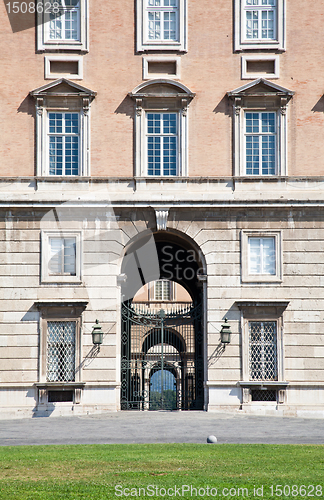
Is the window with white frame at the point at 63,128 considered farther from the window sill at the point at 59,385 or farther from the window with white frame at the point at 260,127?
the window sill at the point at 59,385

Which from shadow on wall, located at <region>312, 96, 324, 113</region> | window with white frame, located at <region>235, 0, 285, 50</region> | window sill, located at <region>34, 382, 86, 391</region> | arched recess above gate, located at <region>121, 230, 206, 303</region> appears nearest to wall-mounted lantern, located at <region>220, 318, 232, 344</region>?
arched recess above gate, located at <region>121, 230, 206, 303</region>

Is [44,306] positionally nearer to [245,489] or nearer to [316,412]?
[316,412]

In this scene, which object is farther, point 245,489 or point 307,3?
point 307,3

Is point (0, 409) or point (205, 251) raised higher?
point (205, 251)

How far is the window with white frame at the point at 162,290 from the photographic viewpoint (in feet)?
185

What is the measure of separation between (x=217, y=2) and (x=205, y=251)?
942cm

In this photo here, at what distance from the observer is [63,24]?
27.8m

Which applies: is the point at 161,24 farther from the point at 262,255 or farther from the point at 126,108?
the point at 262,255

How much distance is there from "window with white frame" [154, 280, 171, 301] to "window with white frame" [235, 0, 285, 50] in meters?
30.8

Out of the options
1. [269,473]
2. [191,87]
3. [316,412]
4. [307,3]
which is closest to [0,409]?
[316,412]

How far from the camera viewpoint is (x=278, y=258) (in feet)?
87.2

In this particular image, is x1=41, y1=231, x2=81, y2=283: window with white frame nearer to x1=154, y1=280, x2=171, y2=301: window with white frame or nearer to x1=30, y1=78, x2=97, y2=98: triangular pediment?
x1=30, y1=78, x2=97, y2=98: triangular pediment

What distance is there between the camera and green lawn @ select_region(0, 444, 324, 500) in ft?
34.8

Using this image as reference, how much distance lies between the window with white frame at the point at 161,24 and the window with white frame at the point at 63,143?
3803mm
